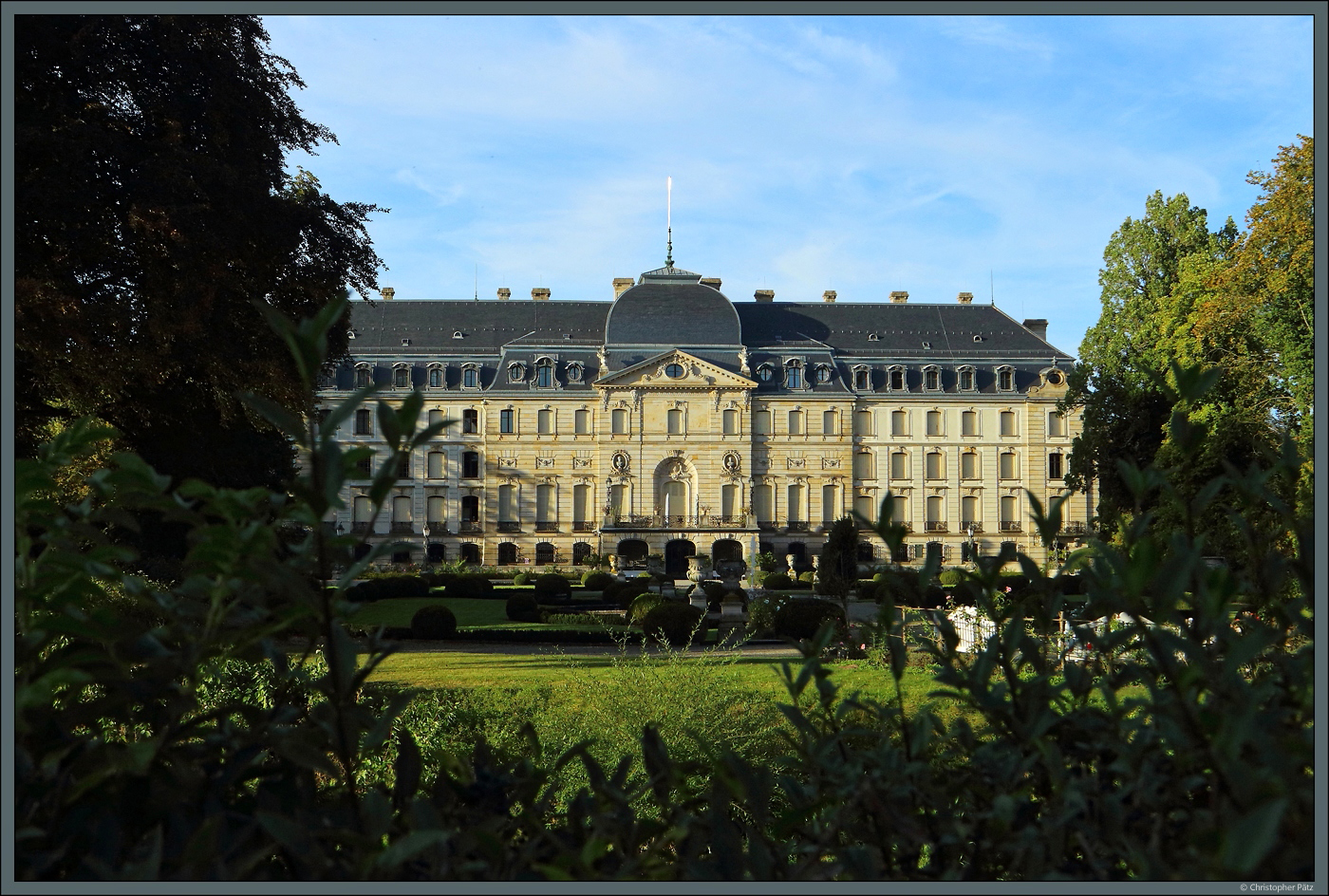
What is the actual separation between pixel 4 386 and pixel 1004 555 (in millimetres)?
1512

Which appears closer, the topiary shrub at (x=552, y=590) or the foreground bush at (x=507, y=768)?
the foreground bush at (x=507, y=768)

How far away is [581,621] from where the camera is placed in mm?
21000

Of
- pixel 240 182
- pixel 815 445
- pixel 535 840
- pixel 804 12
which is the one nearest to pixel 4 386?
pixel 535 840

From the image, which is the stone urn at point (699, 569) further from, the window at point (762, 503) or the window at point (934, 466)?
the window at point (934, 466)

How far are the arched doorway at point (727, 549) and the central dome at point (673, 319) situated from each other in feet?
28.8

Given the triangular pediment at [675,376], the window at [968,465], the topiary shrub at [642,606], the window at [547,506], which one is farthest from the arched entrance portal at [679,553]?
the topiary shrub at [642,606]

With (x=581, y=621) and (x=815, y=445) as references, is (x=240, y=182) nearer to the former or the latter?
→ (x=581, y=621)

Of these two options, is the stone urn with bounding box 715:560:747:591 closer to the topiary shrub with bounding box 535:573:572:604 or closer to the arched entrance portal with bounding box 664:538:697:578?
the arched entrance portal with bounding box 664:538:697:578

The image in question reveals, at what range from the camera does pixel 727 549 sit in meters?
45.8

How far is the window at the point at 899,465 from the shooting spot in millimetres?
47656


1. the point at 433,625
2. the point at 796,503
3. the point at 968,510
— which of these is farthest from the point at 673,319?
the point at 433,625

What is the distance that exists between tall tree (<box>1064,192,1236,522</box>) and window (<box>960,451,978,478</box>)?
1688 cm

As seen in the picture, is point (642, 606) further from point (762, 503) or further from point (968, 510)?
point (968, 510)

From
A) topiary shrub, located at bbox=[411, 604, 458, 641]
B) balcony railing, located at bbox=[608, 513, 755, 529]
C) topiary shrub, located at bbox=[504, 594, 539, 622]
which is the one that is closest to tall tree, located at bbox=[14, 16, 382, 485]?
topiary shrub, located at bbox=[411, 604, 458, 641]
